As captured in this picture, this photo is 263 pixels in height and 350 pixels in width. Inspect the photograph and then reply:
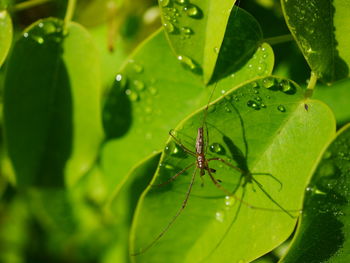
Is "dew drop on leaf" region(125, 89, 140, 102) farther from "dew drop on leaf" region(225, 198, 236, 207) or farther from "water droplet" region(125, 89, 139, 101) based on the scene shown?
"dew drop on leaf" region(225, 198, 236, 207)

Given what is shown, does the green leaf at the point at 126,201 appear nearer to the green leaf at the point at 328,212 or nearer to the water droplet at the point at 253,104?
the water droplet at the point at 253,104

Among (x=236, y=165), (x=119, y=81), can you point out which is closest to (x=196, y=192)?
(x=236, y=165)

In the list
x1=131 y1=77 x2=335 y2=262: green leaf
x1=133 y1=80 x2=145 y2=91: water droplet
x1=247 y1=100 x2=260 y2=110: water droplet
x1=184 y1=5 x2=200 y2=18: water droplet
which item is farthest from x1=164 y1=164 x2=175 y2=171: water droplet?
x1=184 y1=5 x2=200 y2=18: water droplet

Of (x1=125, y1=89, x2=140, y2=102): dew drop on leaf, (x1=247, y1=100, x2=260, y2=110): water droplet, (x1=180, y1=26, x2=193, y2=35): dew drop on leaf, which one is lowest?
(x1=125, y1=89, x2=140, y2=102): dew drop on leaf

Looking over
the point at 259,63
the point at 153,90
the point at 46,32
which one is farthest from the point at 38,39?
the point at 259,63

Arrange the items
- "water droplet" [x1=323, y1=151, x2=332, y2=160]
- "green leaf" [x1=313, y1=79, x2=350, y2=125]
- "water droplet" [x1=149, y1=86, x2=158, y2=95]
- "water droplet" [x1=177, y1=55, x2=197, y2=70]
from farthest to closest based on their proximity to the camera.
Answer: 1. "green leaf" [x1=313, y1=79, x2=350, y2=125]
2. "water droplet" [x1=149, y1=86, x2=158, y2=95]
3. "water droplet" [x1=177, y1=55, x2=197, y2=70]
4. "water droplet" [x1=323, y1=151, x2=332, y2=160]

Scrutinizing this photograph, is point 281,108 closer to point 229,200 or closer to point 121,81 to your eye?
point 229,200

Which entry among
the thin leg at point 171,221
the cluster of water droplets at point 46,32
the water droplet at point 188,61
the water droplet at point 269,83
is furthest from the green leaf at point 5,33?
the water droplet at point 269,83
